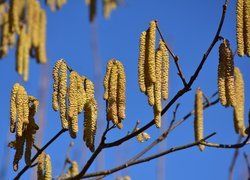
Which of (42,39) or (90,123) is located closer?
(90,123)

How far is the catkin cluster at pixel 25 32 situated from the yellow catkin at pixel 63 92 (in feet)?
2.38

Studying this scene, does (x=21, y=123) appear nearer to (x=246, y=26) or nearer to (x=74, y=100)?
(x=74, y=100)

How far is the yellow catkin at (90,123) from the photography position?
122 cm

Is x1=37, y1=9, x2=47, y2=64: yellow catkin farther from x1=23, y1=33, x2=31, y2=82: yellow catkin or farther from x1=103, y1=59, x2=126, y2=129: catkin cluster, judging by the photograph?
x1=103, y1=59, x2=126, y2=129: catkin cluster

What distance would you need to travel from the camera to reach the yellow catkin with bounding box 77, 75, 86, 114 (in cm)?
125

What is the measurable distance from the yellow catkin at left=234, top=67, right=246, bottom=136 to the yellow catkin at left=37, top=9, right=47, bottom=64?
0.89m

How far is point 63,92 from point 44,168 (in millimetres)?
182

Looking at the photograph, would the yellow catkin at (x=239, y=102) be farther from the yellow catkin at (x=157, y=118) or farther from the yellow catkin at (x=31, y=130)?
the yellow catkin at (x=31, y=130)

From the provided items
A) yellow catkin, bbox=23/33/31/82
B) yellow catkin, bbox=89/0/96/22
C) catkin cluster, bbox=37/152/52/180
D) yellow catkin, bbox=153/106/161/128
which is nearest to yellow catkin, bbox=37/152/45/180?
catkin cluster, bbox=37/152/52/180

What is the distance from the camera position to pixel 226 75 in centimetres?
126

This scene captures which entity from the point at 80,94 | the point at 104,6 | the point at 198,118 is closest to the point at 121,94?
the point at 80,94

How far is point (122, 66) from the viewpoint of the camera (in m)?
1.26

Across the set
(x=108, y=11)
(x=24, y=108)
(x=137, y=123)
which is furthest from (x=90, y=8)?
(x=24, y=108)

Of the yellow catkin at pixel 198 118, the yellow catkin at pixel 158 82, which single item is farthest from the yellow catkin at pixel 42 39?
the yellow catkin at pixel 158 82
